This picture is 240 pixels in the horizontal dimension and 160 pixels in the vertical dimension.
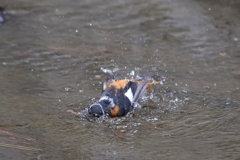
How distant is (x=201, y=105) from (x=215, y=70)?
1316mm

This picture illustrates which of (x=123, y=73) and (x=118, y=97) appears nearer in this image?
(x=118, y=97)

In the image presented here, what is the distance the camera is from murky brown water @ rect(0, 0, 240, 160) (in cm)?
374

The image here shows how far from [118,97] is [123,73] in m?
1.15

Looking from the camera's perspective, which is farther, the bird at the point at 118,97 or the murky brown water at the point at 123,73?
the bird at the point at 118,97

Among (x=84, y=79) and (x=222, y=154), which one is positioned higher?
(x=84, y=79)

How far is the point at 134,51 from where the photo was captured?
6.62 metres

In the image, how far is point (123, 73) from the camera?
5.76 meters

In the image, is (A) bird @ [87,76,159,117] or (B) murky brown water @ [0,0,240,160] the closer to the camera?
(B) murky brown water @ [0,0,240,160]

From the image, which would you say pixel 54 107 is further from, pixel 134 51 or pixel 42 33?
pixel 42 33

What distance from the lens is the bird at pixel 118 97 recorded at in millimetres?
4426

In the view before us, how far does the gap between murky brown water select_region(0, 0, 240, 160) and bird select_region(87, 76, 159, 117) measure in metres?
0.12

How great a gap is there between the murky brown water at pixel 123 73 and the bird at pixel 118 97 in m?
0.12

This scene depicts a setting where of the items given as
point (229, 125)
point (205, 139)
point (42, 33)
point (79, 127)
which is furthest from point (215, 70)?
point (42, 33)

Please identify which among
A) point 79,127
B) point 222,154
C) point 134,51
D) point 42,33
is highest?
point 42,33
